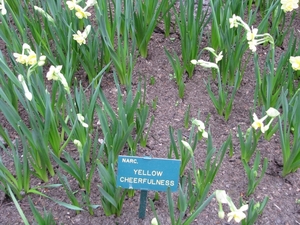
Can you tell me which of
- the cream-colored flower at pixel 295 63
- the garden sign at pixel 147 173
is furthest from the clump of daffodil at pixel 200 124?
the cream-colored flower at pixel 295 63

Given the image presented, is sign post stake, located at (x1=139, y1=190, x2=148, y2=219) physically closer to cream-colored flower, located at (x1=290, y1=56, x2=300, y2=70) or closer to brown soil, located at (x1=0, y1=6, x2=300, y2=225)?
brown soil, located at (x1=0, y1=6, x2=300, y2=225)

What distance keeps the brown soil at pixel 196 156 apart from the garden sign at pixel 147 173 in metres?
0.27

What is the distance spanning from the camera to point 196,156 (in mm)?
1910

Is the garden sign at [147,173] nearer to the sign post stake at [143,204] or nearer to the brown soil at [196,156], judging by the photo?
the sign post stake at [143,204]

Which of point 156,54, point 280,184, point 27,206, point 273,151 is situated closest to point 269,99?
point 273,151

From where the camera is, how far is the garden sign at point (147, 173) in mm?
1413

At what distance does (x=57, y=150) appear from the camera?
1.84 meters

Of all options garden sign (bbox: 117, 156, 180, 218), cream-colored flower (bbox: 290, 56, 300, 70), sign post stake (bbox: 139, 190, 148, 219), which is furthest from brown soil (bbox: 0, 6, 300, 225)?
cream-colored flower (bbox: 290, 56, 300, 70)

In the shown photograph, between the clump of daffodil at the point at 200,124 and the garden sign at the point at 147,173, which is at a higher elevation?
the clump of daffodil at the point at 200,124

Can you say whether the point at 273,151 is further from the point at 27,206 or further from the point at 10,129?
the point at 10,129

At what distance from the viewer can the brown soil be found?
1.68 meters

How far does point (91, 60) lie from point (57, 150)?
53 cm

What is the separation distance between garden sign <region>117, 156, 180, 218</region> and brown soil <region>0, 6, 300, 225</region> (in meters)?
0.27

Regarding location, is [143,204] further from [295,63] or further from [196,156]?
[295,63]
